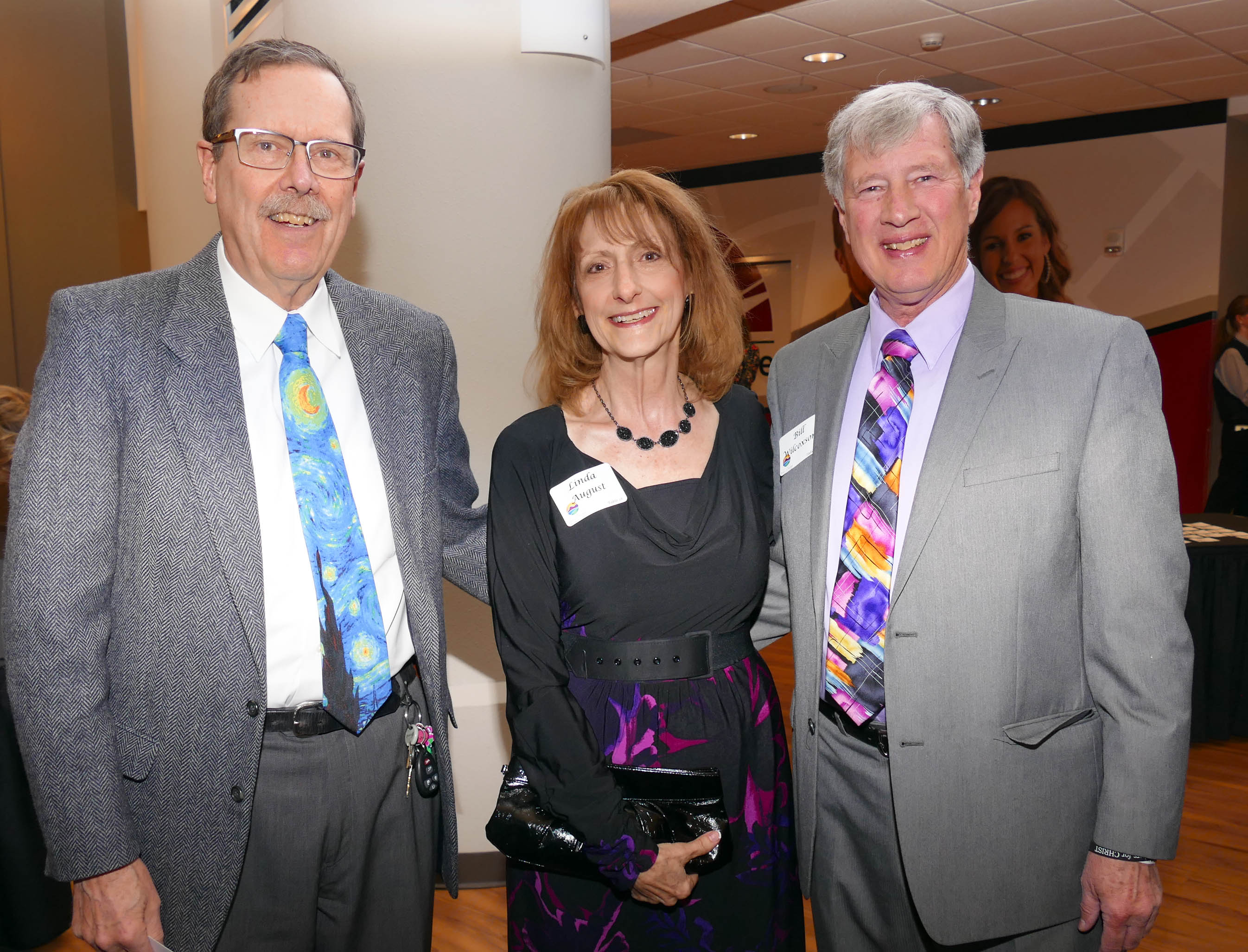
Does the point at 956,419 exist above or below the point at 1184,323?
below

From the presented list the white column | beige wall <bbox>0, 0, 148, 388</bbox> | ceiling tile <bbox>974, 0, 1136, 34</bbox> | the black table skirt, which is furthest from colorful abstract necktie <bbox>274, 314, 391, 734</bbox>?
ceiling tile <bbox>974, 0, 1136, 34</bbox>

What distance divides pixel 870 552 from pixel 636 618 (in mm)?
435

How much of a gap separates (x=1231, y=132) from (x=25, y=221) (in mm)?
9358

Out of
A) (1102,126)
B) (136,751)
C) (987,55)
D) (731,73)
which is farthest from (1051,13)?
(136,751)

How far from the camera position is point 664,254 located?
1.86 metres

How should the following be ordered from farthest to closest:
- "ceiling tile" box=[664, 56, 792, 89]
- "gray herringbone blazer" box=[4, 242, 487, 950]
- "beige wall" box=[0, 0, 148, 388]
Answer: "ceiling tile" box=[664, 56, 792, 89] < "beige wall" box=[0, 0, 148, 388] < "gray herringbone blazer" box=[4, 242, 487, 950]

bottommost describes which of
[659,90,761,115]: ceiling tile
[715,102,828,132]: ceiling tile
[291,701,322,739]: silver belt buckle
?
[291,701,322,739]: silver belt buckle

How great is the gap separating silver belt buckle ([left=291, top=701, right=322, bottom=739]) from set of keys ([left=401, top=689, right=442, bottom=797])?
165mm

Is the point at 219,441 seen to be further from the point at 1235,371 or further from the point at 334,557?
the point at 1235,371

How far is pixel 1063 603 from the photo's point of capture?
1.57 metres

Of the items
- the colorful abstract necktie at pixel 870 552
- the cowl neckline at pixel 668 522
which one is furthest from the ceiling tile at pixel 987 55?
the cowl neckline at pixel 668 522

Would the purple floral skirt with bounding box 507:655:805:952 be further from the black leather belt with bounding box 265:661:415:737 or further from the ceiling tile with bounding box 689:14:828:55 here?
the ceiling tile with bounding box 689:14:828:55

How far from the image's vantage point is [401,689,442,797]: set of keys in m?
1.68

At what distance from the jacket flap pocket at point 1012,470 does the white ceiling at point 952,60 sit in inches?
148
